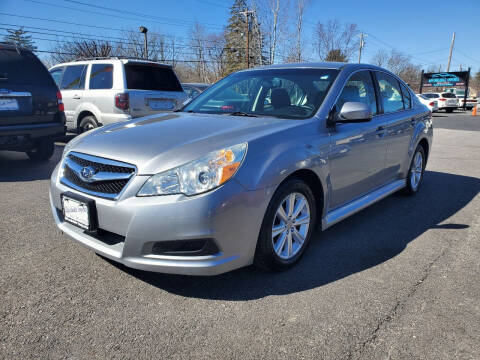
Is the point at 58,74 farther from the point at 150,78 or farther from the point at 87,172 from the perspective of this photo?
the point at 87,172

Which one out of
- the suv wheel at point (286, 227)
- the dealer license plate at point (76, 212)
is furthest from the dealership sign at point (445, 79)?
the dealer license plate at point (76, 212)

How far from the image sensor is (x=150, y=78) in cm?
777

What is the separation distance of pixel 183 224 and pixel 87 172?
0.84 meters

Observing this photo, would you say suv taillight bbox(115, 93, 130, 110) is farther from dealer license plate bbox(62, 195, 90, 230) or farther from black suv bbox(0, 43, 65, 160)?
dealer license plate bbox(62, 195, 90, 230)

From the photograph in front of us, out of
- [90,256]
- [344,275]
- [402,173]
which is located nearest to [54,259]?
[90,256]

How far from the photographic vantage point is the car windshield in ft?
10.8

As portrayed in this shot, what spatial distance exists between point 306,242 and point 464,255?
1476 millimetres

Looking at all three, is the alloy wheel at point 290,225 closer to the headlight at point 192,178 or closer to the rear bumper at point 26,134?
the headlight at point 192,178

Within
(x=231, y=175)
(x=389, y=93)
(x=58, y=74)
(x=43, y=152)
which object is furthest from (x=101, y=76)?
(x=231, y=175)

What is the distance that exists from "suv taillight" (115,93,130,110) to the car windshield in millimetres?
3611

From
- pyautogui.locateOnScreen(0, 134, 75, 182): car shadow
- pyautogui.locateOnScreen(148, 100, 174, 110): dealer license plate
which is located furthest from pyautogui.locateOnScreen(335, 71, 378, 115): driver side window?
pyautogui.locateOnScreen(148, 100, 174, 110): dealer license plate

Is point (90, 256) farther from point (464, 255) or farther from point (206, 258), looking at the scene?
point (464, 255)

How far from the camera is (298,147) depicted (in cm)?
276

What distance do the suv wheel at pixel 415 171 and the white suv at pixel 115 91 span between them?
4.62 metres
